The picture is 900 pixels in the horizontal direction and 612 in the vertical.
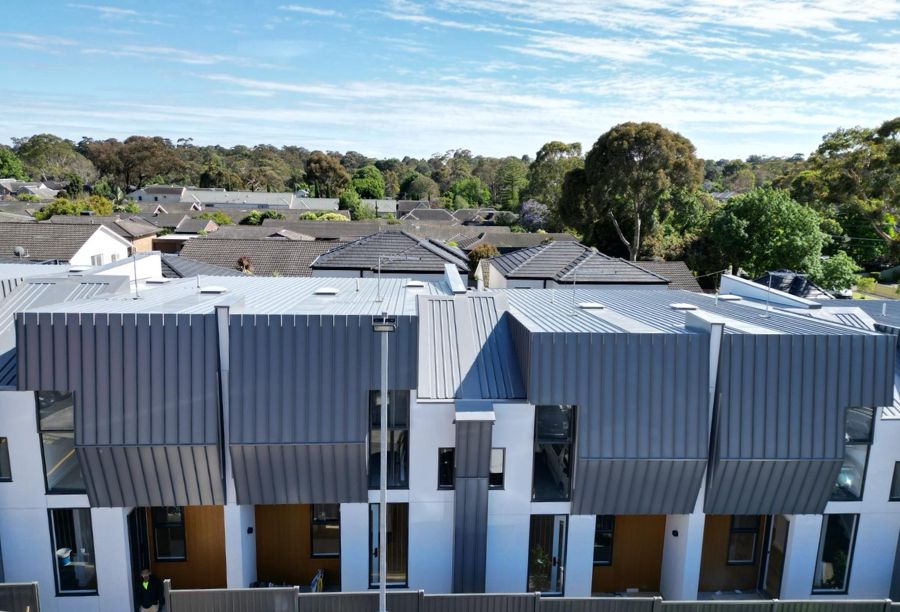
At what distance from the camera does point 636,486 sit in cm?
1139

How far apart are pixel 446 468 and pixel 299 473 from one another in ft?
9.41

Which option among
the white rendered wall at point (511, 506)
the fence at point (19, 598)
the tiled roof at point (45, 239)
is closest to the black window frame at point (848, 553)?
the white rendered wall at point (511, 506)

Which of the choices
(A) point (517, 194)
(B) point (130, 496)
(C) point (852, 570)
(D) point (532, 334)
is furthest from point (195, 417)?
(A) point (517, 194)

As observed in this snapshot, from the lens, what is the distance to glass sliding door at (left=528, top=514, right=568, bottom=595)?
12.0m

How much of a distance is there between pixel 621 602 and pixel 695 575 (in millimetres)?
2592

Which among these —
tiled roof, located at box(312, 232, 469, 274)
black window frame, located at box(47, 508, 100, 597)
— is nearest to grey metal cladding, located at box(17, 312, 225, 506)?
black window frame, located at box(47, 508, 100, 597)

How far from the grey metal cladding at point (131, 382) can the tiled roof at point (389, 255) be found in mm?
15370

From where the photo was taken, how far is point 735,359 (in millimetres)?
11156

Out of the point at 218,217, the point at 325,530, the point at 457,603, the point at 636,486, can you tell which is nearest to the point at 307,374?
the point at 325,530

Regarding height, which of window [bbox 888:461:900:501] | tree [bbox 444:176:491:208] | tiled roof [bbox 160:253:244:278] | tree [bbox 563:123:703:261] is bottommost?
window [bbox 888:461:900:501]

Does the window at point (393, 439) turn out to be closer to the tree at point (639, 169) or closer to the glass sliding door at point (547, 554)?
the glass sliding door at point (547, 554)

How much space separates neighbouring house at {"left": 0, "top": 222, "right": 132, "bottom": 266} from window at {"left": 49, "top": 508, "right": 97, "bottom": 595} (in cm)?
2581

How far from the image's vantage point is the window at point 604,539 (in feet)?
41.8

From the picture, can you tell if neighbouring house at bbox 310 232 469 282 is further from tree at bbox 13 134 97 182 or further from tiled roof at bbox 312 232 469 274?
tree at bbox 13 134 97 182
